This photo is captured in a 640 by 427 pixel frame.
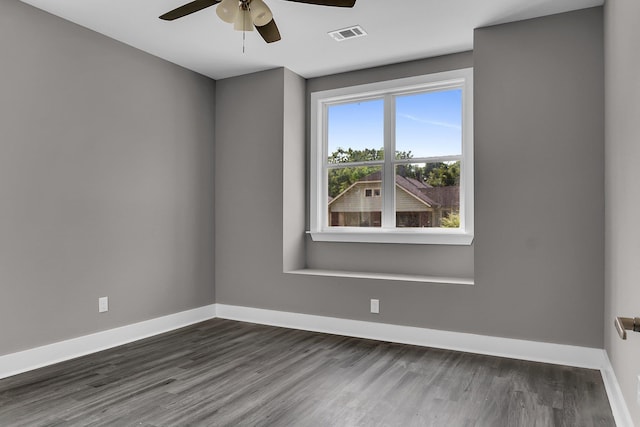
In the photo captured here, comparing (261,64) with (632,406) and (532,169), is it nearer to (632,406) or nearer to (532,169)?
(532,169)

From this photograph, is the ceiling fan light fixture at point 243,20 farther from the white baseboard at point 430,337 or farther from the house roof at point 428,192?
the white baseboard at point 430,337

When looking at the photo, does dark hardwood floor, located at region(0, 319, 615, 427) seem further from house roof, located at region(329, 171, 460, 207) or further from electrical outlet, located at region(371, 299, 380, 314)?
house roof, located at region(329, 171, 460, 207)

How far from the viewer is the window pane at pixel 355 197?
4.68 m

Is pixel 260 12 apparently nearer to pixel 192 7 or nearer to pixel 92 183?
pixel 192 7

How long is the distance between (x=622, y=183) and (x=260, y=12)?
229cm

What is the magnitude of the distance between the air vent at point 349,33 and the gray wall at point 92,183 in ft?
5.88

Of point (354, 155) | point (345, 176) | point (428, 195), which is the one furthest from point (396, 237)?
point (354, 155)

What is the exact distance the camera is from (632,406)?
2.03 metres

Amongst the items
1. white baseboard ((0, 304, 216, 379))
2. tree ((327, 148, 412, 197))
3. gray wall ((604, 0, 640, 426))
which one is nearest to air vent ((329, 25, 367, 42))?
tree ((327, 148, 412, 197))

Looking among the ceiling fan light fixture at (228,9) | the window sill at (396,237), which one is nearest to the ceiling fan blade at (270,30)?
the ceiling fan light fixture at (228,9)

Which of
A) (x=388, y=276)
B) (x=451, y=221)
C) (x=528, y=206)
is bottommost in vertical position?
(x=388, y=276)

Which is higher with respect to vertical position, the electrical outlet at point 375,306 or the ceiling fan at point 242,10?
the ceiling fan at point 242,10

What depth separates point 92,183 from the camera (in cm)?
363

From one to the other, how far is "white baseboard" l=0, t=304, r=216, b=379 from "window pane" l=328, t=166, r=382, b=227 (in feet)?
6.06
